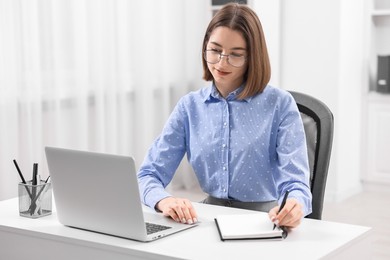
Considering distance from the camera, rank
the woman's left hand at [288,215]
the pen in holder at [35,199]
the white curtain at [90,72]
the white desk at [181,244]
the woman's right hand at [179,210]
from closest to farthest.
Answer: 1. the white desk at [181,244]
2. the woman's left hand at [288,215]
3. the woman's right hand at [179,210]
4. the pen in holder at [35,199]
5. the white curtain at [90,72]

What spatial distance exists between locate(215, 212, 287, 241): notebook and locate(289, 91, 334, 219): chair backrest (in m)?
0.34

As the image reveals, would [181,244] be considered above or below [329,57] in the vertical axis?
below

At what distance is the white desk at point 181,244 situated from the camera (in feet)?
5.16

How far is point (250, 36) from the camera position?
6.62 ft

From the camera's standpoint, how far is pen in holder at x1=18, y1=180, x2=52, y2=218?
1916mm

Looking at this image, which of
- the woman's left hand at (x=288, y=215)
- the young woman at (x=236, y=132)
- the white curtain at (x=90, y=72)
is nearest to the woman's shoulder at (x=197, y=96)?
the young woman at (x=236, y=132)

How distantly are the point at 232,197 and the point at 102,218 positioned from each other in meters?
0.52

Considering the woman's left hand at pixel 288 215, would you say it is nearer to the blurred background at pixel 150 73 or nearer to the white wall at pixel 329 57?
the blurred background at pixel 150 73

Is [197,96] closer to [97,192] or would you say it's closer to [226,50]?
[226,50]

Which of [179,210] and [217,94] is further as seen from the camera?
[217,94]

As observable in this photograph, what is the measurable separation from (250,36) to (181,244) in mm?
676

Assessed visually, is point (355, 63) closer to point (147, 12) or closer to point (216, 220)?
point (147, 12)

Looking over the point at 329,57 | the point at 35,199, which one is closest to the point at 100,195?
the point at 35,199

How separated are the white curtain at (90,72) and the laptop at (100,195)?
1836 mm
